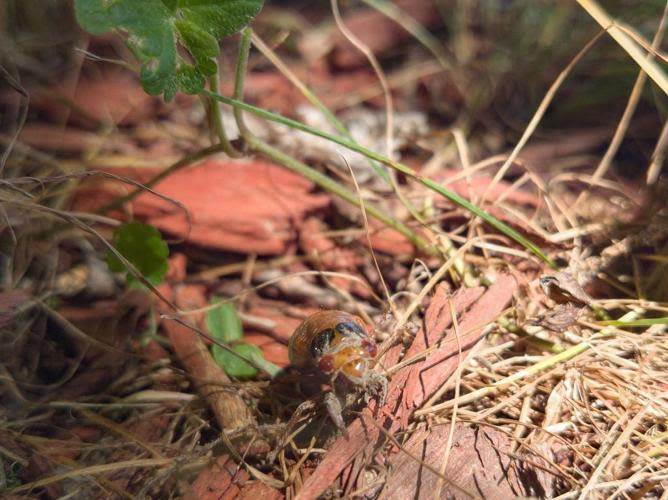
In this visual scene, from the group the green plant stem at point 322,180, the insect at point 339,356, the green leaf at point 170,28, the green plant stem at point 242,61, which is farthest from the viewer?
the green plant stem at point 322,180

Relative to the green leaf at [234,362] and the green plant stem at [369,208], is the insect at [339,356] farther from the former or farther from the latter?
the green plant stem at [369,208]

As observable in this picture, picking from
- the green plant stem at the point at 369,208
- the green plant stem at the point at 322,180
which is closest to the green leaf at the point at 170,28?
the green plant stem at the point at 322,180

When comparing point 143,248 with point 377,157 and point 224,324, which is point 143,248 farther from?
point 377,157

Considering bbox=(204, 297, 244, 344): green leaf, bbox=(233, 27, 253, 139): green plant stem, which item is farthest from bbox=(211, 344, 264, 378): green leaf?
bbox=(233, 27, 253, 139): green plant stem

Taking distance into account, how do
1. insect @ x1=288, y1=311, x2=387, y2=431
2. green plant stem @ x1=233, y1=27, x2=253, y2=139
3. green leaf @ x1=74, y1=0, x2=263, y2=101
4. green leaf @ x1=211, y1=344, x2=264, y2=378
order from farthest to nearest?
green leaf @ x1=211, y1=344, x2=264, y2=378 → green plant stem @ x1=233, y1=27, x2=253, y2=139 → insect @ x1=288, y1=311, x2=387, y2=431 → green leaf @ x1=74, y1=0, x2=263, y2=101

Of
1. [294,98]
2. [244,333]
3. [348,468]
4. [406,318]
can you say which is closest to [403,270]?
[406,318]

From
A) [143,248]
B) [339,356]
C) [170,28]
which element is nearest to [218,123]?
[170,28]

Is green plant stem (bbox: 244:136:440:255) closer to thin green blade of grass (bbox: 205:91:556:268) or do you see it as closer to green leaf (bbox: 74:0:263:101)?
thin green blade of grass (bbox: 205:91:556:268)
